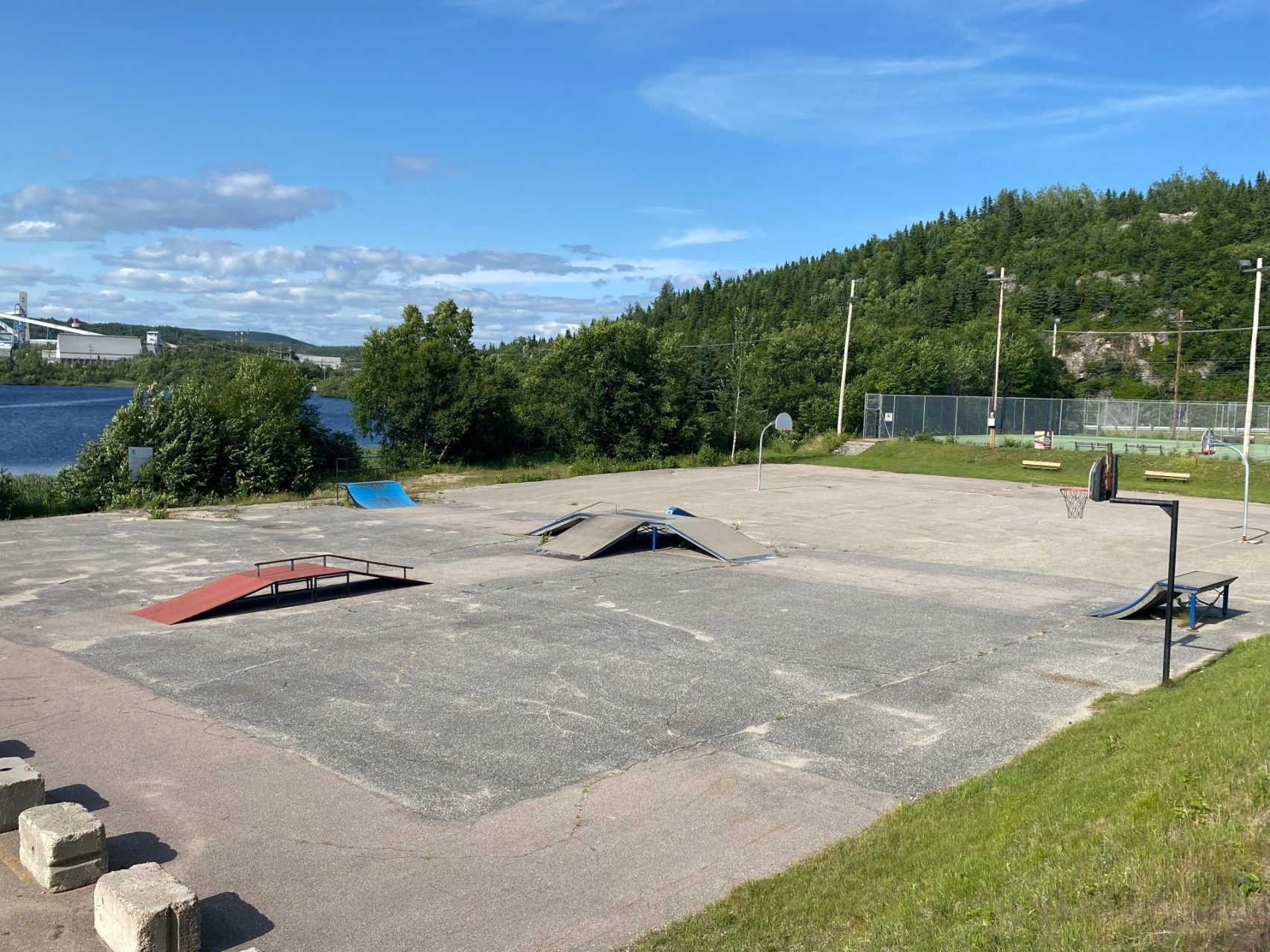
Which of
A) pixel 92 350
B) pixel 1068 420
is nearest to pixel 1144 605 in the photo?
pixel 1068 420

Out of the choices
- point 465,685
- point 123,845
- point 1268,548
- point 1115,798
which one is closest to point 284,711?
point 465,685

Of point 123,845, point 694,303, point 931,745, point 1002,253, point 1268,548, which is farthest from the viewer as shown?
point 694,303

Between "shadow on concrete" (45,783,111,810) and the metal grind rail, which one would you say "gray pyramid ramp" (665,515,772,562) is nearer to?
the metal grind rail

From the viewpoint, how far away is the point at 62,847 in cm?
638

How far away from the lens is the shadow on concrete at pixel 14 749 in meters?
9.14

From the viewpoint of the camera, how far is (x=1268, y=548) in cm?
2427

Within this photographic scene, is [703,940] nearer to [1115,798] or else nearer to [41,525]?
[1115,798]

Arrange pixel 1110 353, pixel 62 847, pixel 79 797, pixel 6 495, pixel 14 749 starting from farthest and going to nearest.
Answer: pixel 1110 353 < pixel 6 495 < pixel 14 749 < pixel 79 797 < pixel 62 847

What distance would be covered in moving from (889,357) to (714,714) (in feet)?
208

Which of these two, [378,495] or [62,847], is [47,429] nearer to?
[378,495]

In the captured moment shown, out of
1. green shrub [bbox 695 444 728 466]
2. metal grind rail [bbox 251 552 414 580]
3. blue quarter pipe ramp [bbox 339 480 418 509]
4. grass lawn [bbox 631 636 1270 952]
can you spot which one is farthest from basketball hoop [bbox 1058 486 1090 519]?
grass lawn [bbox 631 636 1270 952]

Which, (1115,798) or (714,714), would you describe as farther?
(714,714)

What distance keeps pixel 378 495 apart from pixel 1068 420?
47.8 metres

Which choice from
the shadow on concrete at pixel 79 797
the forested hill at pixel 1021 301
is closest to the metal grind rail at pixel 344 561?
the shadow on concrete at pixel 79 797
